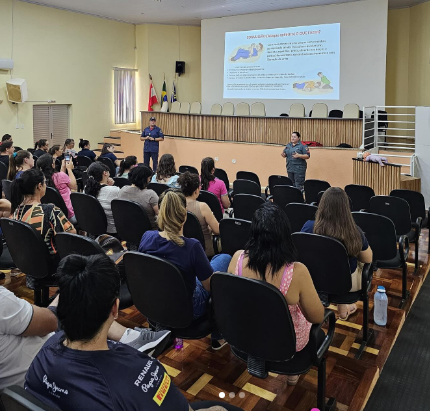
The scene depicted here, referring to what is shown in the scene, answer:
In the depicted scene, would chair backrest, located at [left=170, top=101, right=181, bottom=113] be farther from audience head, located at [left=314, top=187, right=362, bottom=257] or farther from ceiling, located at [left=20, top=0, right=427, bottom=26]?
audience head, located at [left=314, top=187, right=362, bottom=257]

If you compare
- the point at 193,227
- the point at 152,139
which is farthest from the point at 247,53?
the point at 193,227

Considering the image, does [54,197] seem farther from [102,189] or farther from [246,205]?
[246,205]

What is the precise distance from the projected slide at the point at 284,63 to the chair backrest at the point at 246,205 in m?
7.82

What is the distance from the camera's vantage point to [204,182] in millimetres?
4941

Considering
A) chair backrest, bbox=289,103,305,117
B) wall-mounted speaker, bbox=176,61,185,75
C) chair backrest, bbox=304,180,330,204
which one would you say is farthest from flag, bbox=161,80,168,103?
chair backrest, bbox=304,180,330,204

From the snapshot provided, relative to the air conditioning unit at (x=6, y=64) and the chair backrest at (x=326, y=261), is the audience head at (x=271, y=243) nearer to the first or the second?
the chair backrest at (x=326, y=261)

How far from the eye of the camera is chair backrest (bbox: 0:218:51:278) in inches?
113

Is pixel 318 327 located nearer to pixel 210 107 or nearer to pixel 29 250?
pixel 29 250

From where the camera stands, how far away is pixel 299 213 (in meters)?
4.12

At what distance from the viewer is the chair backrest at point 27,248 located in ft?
9.38

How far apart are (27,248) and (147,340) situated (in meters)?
1.44

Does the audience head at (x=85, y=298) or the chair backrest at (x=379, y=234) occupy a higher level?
the audience head at (x=85, y=298)

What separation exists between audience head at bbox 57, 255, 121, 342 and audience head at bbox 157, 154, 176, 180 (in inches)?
160

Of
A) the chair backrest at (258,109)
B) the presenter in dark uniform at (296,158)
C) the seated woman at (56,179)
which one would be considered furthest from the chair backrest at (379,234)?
the chair backrest at (258,109)
